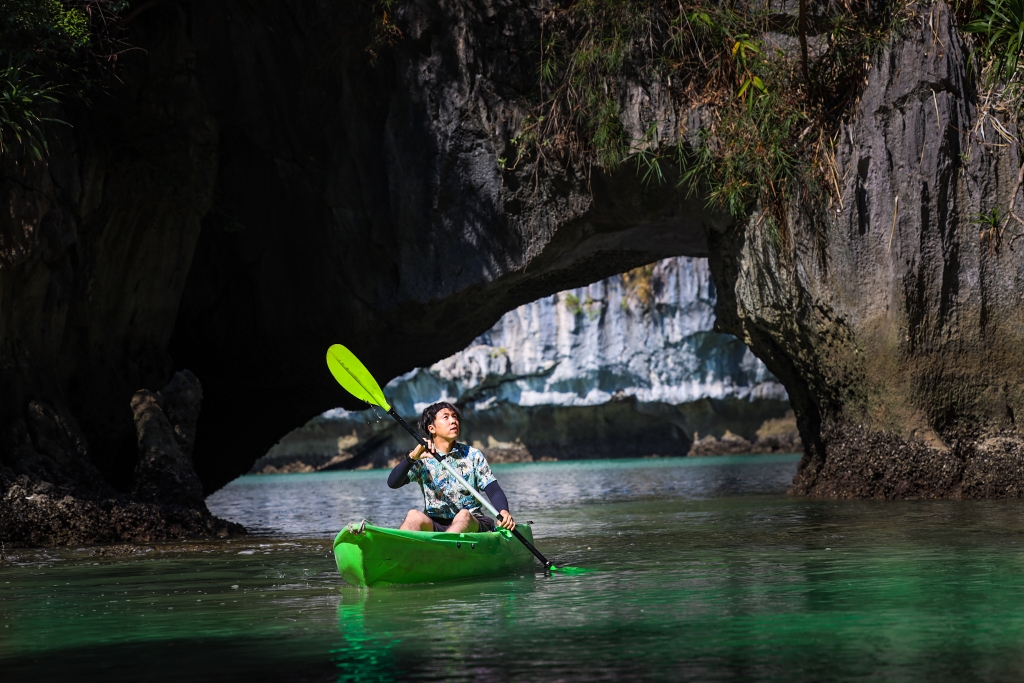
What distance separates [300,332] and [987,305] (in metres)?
7.55

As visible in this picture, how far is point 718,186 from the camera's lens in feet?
35.8

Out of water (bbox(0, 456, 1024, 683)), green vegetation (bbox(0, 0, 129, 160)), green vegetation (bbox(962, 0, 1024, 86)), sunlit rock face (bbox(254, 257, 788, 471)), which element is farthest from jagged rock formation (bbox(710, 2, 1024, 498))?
sunlit rock face (bbox(254, 257, 788, 471))

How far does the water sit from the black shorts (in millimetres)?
328

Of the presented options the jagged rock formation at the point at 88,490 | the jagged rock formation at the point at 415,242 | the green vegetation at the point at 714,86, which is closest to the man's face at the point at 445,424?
the jagged rock formation at the point at 88,490

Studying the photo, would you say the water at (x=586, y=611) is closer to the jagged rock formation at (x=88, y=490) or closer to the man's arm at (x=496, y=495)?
the man's arm at (x=496, y=495)

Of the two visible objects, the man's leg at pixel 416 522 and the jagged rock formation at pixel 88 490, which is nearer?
the man's leg at pixel 416 522

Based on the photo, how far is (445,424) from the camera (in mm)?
6430

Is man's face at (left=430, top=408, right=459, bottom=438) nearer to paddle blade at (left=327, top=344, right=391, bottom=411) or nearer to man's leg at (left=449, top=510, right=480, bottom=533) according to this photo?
man's leg at (left=449, top=510, right=480, bottom=533)

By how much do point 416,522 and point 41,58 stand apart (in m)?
5.61

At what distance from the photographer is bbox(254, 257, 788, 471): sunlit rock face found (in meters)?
36.3

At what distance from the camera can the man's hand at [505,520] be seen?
6227mm

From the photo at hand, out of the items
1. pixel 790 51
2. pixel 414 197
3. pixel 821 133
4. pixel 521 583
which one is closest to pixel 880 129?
pixel 821 133

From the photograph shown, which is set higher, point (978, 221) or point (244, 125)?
point (244, 125)

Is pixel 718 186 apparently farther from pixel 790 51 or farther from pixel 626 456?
pixel 626 456
